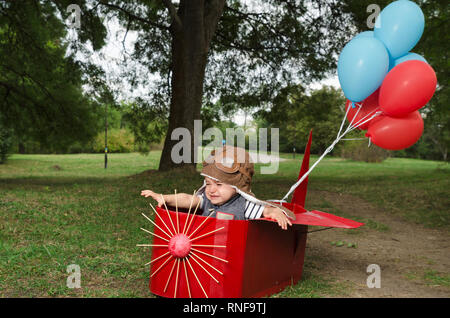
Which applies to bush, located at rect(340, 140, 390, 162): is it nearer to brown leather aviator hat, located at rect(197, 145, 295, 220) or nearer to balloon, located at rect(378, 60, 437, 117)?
balloon, located at rect(378, 60, 437, 117)

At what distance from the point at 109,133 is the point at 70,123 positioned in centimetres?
2840

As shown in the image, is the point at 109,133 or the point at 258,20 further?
the point at 109,133

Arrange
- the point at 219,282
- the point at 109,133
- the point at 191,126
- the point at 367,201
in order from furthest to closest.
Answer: the point at 109,133 → the point at 191,126 → the point at 367,201 → the point at 219,282

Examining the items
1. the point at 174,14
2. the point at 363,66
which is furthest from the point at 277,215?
the point at 174,14

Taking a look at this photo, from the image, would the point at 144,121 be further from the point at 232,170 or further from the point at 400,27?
the point at 232,170

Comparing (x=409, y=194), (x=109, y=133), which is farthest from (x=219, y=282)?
(x=109, y=133)

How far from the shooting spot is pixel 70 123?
13484mm

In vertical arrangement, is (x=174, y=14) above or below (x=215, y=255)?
above

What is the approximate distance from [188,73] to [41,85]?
227 inches

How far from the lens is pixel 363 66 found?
155 inches

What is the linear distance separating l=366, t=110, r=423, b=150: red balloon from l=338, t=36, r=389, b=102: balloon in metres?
0.38

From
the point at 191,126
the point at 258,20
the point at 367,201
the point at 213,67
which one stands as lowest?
the point at 367,201

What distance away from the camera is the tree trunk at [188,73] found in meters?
10.6
